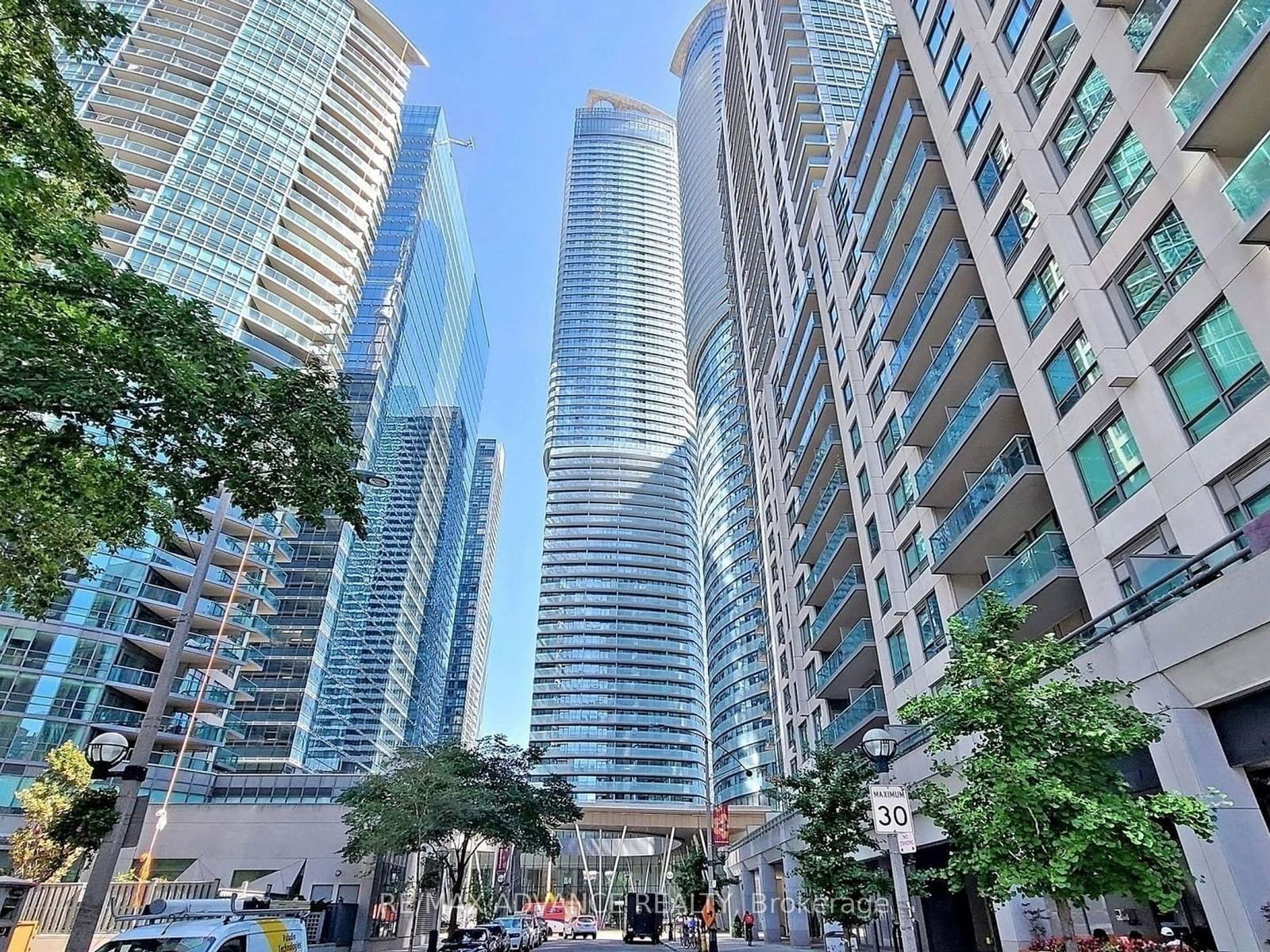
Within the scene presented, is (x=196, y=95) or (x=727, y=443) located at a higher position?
(x=196, y=95)

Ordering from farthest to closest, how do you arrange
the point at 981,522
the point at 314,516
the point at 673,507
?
the point at 673,507, the point at 981,522, the point at 314,516

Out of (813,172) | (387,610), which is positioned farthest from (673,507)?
(813,172)

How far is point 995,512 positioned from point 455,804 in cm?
2454

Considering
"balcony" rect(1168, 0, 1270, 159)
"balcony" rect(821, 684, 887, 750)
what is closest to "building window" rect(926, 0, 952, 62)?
"balcony" rect(1168, 0, 1270, 159)

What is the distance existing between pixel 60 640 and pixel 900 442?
57.0 m

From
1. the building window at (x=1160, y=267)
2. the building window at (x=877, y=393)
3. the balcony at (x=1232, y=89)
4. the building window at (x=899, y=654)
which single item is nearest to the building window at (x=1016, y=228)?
the building window at (x=1160, y=267)

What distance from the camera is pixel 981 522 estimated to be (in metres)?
22.4

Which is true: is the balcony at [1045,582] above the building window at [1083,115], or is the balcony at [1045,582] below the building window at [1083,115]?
below

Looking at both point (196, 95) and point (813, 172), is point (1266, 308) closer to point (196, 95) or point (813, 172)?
point (813, 172)

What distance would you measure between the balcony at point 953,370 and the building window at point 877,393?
2868mm

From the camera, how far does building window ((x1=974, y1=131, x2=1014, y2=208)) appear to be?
22.0 metres

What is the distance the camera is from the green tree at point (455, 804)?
30.7 m

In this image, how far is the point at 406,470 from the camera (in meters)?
95.1

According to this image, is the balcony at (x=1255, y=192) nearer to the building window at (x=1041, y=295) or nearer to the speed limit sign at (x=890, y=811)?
the building window at (x=1041, y=295)
